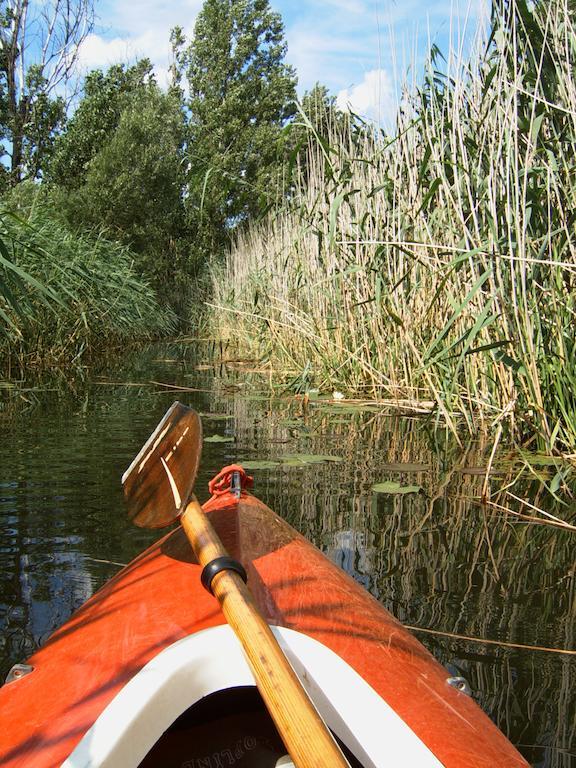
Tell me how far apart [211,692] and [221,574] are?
15 cm

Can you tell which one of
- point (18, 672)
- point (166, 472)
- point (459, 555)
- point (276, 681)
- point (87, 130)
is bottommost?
point (459, 555)

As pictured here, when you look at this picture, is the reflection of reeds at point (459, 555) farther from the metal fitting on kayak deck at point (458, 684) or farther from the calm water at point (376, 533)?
the metal fitting on kayak deck at point (458, 684)

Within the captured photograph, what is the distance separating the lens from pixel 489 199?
2980 mm

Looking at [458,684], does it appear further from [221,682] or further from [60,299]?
[60,299]

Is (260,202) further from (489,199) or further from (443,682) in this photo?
(443,682)

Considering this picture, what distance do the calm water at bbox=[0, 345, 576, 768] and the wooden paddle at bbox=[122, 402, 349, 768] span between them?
1.44 ft

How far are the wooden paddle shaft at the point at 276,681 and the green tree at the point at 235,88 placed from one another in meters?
19.2

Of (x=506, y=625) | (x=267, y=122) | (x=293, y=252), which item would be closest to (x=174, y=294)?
(x=267, y=122)

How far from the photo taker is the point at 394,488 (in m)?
2.95

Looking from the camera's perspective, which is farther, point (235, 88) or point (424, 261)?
point (235, 88)

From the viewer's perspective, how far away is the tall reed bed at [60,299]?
224 inches

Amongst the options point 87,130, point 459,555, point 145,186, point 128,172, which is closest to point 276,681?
point 459,555

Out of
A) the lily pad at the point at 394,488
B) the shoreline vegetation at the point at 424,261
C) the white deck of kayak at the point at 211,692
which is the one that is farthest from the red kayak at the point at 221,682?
the lily pad at the point at 394,488

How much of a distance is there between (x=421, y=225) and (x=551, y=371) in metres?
1.20
